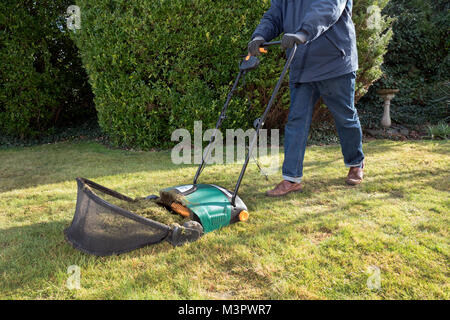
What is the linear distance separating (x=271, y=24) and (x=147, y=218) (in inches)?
80.8

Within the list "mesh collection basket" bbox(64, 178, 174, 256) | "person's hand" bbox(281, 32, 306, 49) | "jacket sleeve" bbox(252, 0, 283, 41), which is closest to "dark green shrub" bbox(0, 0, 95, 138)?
"jacket sleeve" bbox(252, 0, 283, 41)

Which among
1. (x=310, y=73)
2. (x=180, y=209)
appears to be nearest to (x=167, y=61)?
(x=310, y=73)

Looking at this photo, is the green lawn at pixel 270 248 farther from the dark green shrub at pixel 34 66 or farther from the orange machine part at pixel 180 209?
the dark green shrub at pixel 34 66

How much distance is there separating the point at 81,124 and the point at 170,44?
3.54m

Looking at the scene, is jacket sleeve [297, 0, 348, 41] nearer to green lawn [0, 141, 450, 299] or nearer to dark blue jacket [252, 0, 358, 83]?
dark blue jacket [252, 0, 358, 83]

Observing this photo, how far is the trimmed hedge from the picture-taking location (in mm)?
4609

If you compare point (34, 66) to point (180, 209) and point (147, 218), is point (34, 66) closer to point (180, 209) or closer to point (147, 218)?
point (180, 209)

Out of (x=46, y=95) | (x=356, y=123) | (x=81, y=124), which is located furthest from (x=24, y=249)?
(x=81, y=124)

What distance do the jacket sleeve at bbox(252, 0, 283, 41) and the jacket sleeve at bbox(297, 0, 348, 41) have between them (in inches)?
19.8

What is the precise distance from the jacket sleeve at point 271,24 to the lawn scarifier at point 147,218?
946mm

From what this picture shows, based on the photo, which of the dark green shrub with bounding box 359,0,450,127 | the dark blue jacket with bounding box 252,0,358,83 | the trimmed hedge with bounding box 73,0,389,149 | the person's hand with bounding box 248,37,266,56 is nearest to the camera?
the person's hand with bounding box 248,37,266,56

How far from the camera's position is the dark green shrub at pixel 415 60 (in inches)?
314

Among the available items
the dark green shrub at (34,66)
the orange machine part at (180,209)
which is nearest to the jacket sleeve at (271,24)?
the orange machine part at (180,209)
